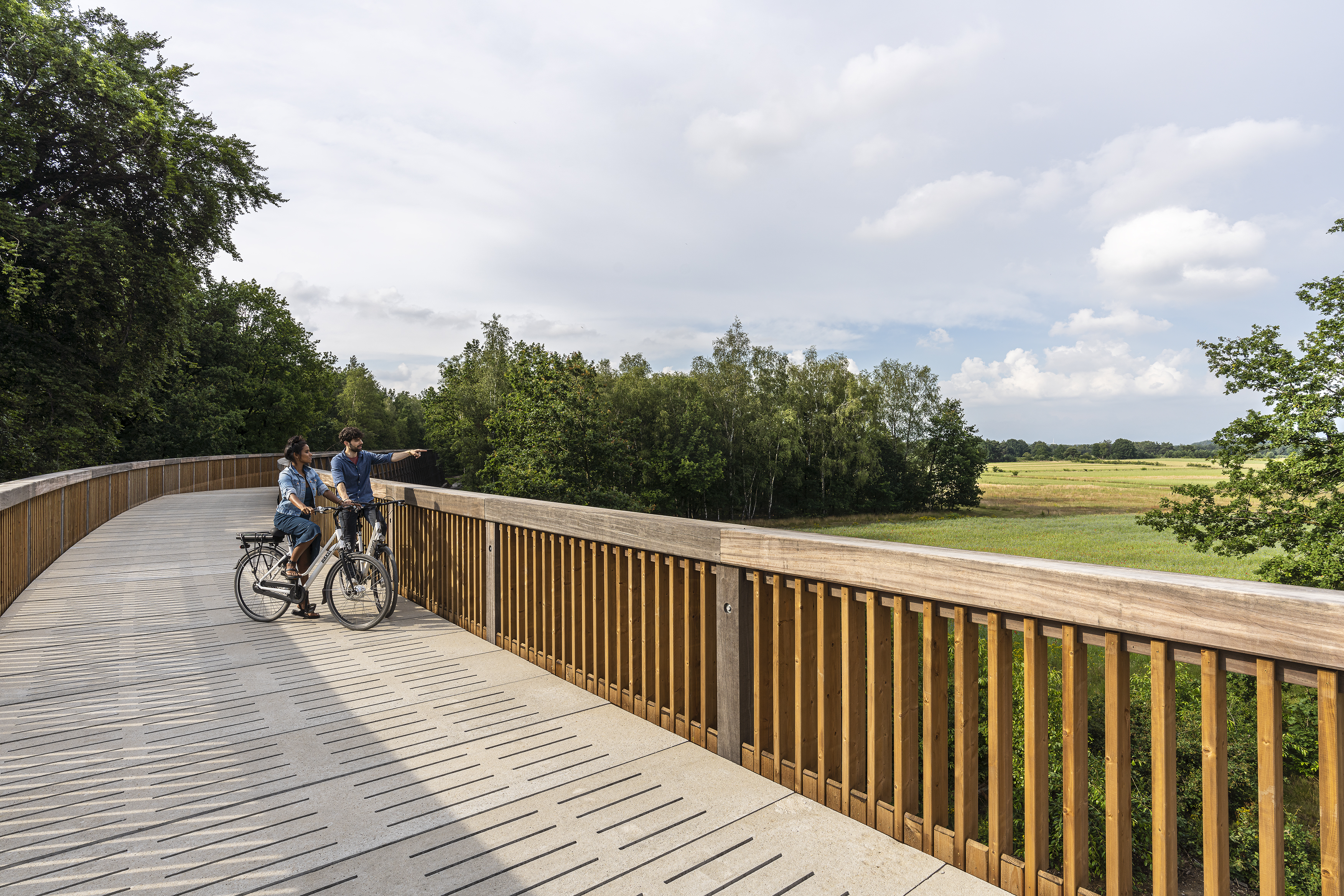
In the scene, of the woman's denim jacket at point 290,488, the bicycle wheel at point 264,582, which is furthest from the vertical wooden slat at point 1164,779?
the woman's denim jacket at point 290,488

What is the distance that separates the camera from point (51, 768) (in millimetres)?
2924

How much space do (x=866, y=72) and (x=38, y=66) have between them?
17065 mm

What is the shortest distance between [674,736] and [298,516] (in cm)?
411

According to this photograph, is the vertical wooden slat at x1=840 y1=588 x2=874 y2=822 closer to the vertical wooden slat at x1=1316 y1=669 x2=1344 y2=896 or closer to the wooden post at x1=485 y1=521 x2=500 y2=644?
the vertical wooden slat at x1=1316 y1=669 x2=1344 y2=896

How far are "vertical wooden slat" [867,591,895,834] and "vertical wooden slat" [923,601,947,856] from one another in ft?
0.46

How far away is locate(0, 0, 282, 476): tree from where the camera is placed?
47.8ft

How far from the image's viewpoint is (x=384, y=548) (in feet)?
18.0

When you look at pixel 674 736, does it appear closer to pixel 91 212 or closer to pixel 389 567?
pixel 389 567

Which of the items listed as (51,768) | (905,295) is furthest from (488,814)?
(905,295)

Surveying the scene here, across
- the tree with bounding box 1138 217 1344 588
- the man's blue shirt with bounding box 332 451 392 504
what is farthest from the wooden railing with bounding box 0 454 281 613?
the tree with bounding box 1138 217 1344 588

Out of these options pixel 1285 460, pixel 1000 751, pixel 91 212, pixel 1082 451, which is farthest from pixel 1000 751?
pixel 1082 451

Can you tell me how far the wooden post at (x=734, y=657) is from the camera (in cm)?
289

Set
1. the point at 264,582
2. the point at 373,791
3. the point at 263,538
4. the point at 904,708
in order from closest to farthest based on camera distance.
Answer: the point at 904,708 → the point at 373,791 → the point at 264,582 → the point at 263,538

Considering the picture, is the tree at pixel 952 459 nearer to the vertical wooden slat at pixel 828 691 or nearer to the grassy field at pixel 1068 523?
the grassy field at pixel 1068 523
